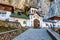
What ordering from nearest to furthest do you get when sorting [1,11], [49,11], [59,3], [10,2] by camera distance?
1. [1,11]
2. [10,2]
3. [59,3]
4. [49,11]

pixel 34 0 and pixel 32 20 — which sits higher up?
pixel 34 0

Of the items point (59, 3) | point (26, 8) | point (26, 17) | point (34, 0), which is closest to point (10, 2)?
point (26, 8)

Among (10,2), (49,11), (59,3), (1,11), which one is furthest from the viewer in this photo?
(49,11)

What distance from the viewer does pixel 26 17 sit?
36031mm

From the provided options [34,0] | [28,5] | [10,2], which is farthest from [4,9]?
[34,0]

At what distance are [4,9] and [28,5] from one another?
17.9 m

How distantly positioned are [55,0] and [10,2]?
18.9 m

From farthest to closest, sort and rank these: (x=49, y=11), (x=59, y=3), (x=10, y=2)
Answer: (x=49, y=11) < (x=59, y=3) < (x=10, y=2)

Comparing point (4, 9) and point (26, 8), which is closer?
point (4, 9)

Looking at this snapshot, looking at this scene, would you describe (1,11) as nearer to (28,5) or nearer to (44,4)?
(28,5)

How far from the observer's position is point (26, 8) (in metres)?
50.2

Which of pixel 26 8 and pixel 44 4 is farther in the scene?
pixel 44 4

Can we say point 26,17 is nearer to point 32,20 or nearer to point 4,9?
point 32,20

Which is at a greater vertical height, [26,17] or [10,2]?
[10,2]
